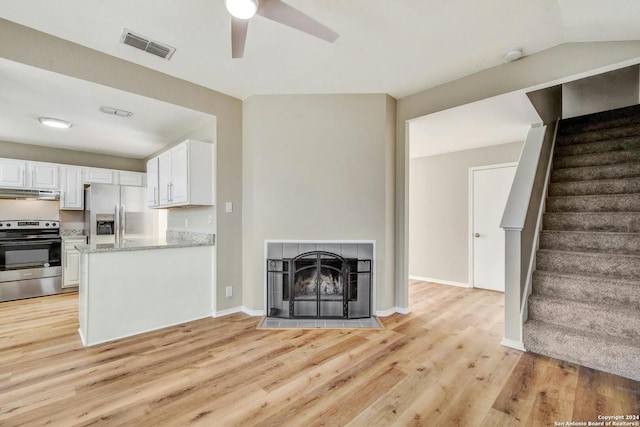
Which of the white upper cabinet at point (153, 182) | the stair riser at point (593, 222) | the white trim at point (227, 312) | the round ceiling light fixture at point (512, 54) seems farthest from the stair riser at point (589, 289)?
the white upper cabinet at point (153, 182)

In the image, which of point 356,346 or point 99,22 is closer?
point 99,22

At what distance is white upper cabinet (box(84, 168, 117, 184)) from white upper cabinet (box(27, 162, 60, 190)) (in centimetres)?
39

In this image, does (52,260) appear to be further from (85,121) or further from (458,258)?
(458,258)

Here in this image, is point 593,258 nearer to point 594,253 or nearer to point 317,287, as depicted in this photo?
point 594,253

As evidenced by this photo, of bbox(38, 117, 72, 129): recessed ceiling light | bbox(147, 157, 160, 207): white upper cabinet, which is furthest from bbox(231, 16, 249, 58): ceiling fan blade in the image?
bbox(38, 117, 72, 129): recessed ceiling light

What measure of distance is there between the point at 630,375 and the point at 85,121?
5883 mm

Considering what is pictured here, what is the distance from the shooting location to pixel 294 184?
3.47m

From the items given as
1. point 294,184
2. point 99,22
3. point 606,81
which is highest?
point 606,81

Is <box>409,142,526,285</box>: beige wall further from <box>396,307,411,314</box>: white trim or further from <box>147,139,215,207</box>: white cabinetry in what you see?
<box>147,139,215,207</box>: white cabinetry

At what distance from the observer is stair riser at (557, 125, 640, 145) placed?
362 centimetres

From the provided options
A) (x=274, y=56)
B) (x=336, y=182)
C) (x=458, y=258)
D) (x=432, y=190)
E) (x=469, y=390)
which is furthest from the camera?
(x=432, y=190)

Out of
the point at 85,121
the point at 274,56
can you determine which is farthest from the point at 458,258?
the point at 85,121

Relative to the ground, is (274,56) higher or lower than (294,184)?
higher

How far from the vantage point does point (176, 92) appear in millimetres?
3111
